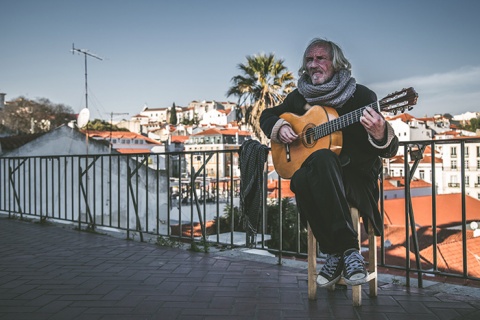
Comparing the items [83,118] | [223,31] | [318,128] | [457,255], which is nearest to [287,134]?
[318,128]

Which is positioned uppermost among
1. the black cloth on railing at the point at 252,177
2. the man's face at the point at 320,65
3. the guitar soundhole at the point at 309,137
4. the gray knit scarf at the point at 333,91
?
the man's face at the point at 320,65

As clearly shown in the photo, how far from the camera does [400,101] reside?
2.32 m

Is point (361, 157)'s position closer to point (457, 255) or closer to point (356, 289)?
point (356, 289)

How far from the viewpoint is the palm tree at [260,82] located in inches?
987

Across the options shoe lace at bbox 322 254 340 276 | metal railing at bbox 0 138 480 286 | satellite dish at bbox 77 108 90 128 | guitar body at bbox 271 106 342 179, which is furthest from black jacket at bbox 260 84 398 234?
satellite dish at bbox 77 108 90 128

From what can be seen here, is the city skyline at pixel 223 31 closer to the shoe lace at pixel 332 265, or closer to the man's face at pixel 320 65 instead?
the man's face at pixel 320 65

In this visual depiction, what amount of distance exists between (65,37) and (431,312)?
1109 inches

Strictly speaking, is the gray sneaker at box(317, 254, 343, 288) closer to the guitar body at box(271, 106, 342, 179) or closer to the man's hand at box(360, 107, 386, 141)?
the guitar body at box(271, 106, 342, 179)

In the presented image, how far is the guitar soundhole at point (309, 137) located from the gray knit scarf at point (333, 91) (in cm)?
17

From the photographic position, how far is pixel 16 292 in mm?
3064

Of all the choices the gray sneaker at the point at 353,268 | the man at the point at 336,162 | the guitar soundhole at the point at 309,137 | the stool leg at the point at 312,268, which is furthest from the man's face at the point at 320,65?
the gray sneaker at the point at 353,268

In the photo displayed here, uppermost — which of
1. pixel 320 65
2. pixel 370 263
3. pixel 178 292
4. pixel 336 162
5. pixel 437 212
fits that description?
pixel 320 65

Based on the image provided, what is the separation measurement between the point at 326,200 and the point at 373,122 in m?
0.48

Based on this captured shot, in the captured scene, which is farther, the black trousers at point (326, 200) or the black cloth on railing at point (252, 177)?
the black cloth on railing at point (252, 177)
